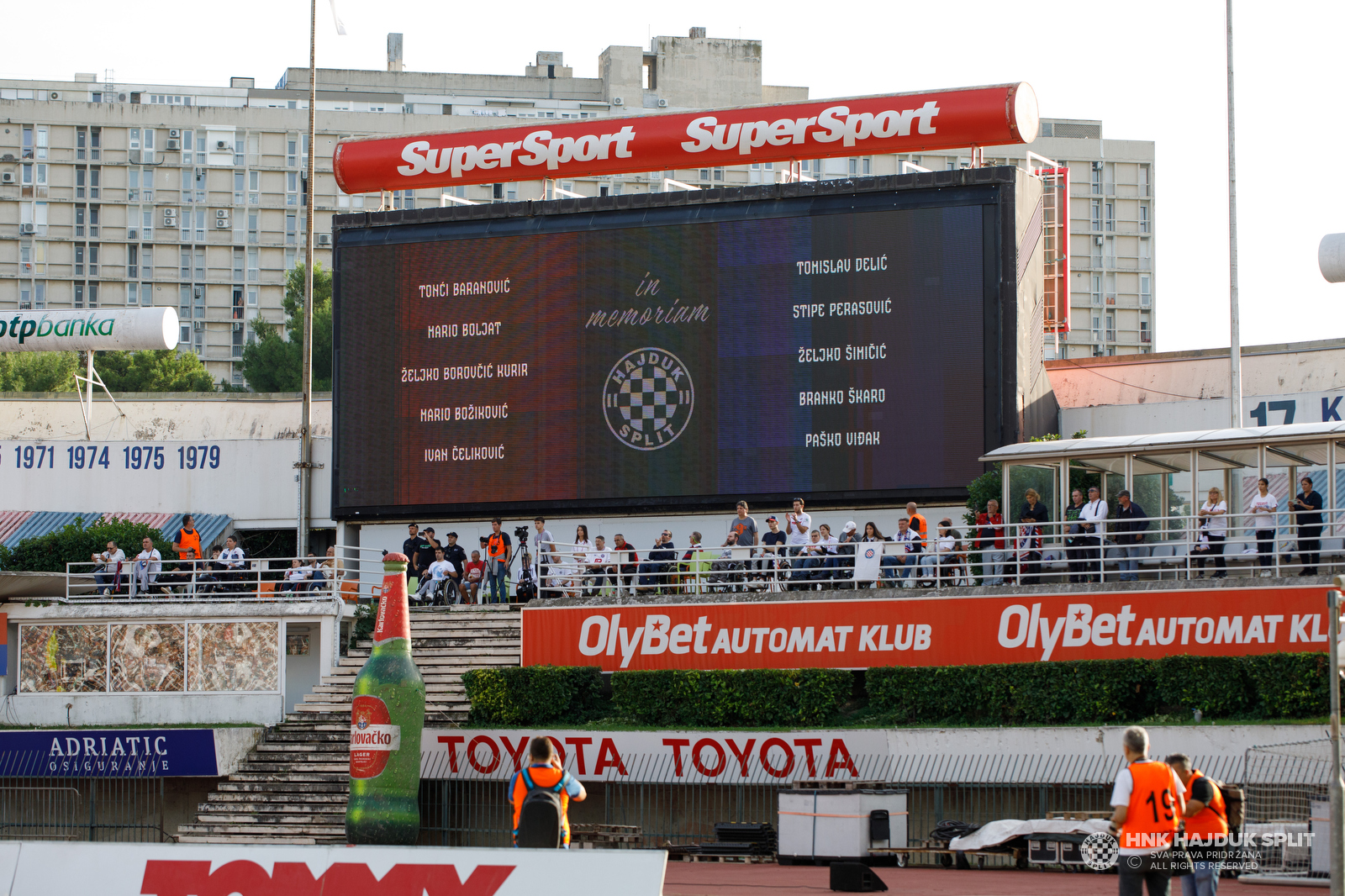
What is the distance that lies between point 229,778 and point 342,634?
3.54 meters

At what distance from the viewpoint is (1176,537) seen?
26500 mm

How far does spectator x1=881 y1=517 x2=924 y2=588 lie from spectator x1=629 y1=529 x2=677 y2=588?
3.50 metres

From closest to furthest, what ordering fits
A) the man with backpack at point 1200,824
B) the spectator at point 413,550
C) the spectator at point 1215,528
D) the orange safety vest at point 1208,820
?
1. the man with backpack at point 1200,824
2. the orange safety vest at point 1208,820
3. the spectator at point 1215,528
4. the spectator at point 413,550

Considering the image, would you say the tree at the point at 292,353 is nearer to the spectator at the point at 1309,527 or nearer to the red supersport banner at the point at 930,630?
the red supersport banner at the point at 930,630

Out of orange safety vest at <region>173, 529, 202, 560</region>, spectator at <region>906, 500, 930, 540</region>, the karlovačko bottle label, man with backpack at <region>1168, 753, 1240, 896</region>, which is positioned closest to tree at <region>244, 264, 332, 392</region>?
orange safety vest at <region>173, 529, 202, 560</region>

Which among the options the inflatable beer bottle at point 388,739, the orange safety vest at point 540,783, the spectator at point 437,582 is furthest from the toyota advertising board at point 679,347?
the orange safety vest at point 540,783

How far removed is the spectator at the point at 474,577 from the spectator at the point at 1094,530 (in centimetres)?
1051

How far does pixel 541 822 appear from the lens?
14516 mm

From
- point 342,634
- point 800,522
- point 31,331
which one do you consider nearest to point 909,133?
point 800,522

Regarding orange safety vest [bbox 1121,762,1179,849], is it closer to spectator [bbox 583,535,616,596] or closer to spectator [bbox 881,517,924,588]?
spectator [bbox 881,517,924,588]

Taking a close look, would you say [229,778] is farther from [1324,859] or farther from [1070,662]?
[1324,859]

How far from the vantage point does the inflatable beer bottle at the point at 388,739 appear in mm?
22812

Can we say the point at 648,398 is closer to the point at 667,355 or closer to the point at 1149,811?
the point at 667,355

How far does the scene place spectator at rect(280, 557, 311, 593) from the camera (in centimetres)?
2891
